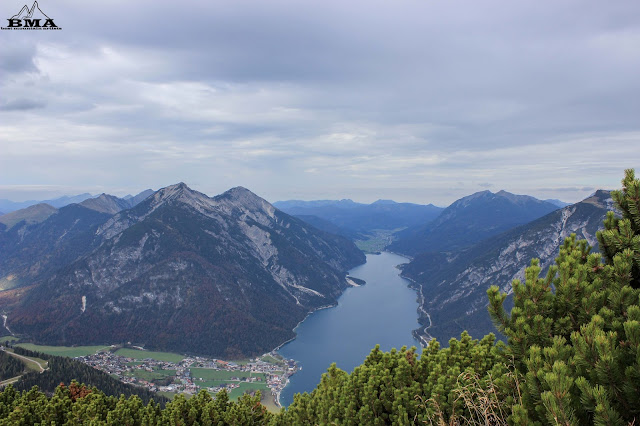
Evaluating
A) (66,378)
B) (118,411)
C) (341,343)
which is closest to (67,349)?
(66,378)

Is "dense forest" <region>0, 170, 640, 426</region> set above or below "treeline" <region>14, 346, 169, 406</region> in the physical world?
above

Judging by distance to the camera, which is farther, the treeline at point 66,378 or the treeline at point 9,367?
the treeline at point 9,367

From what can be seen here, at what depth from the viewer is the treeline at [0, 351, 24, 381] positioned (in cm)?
8245

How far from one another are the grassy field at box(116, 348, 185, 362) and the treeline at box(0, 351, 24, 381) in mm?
73297

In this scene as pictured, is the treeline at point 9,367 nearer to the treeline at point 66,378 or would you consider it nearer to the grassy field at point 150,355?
the treeline at point 66,378

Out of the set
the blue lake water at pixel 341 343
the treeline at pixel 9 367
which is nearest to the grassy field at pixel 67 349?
the treeline at pixel 9 367

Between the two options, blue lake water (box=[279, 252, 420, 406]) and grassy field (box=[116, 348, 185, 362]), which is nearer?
blue lake water (box=[279, 252, 420, 406])

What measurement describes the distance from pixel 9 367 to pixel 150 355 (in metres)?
83.3

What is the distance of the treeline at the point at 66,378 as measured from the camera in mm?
78556

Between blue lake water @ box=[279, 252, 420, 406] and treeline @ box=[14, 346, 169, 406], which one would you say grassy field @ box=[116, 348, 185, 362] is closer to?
blue lake water @ box=[279, 252, 420, 406]

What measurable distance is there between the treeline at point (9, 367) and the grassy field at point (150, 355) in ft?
240

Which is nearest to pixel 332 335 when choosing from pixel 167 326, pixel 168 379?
pixel 168 379

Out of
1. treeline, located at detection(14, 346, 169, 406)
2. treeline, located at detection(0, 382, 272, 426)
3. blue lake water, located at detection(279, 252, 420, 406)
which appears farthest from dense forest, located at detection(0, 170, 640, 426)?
blue lake water, located at detection(279, 252, 420, 406)

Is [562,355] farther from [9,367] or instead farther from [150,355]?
[150,355]
